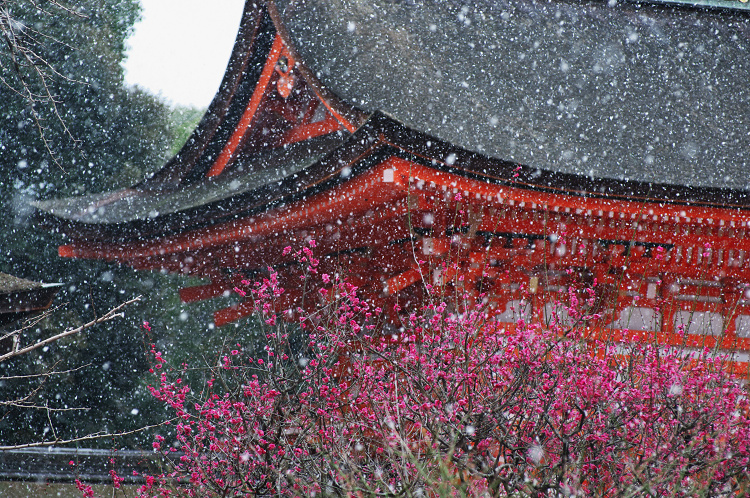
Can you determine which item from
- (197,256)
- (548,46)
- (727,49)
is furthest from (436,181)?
(727,49)

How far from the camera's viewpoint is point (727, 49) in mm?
6445

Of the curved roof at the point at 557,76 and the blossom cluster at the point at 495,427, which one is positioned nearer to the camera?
the blossom cluster at the point at 495,427

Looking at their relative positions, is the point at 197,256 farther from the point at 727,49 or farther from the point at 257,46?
the point at 727,49

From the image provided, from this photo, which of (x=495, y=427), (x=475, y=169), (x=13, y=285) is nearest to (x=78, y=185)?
(x=13, y=285)

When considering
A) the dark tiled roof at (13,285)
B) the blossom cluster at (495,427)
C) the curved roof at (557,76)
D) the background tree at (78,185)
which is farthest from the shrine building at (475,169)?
the background tree at (78,185)

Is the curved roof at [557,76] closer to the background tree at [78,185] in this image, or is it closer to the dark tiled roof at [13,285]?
the dark tiled roof at [13,285]

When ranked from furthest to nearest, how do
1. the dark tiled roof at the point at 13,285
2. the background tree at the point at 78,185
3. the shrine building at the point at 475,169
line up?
the background tree at the point at 78,185 → the shrine building at the point at 475,169 → the dark tiled roof at the point at 13,285

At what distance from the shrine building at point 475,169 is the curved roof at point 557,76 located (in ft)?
0.08

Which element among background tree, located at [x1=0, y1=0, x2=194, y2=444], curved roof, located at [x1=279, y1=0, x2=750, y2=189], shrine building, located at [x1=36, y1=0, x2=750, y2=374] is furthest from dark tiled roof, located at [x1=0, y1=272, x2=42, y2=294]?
background tree, located at [x1=0, y1=0, x2=194, y2=444]

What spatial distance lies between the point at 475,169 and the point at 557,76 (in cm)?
281

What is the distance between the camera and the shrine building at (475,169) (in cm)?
359

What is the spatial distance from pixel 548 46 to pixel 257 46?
9.56 feet

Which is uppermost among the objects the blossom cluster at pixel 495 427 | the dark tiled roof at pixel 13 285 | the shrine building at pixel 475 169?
the shrine building at pixel 475 169

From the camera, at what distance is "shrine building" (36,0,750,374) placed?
359 cm
